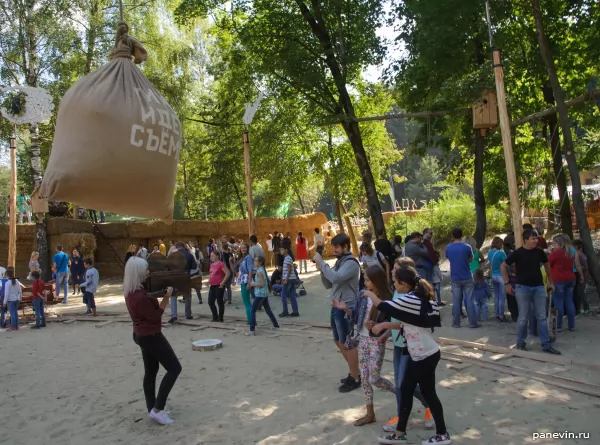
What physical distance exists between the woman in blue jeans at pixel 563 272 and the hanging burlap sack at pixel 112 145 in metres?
6.37

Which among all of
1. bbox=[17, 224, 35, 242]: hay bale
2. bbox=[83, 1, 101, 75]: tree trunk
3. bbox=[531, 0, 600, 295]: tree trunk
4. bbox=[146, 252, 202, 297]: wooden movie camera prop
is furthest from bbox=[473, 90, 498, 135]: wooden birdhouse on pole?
bbox=[17, 224, 35, 242]: hay bale

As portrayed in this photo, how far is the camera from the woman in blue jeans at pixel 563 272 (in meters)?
8.12

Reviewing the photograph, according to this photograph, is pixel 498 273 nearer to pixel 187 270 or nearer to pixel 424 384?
pixel 424 384

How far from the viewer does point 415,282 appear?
4.48 meters

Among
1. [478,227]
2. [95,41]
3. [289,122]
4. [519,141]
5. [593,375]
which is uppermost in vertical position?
[95,41]

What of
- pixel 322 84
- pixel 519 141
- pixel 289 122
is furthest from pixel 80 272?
pixel 519 141

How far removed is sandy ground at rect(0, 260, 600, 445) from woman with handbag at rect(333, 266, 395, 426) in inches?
15.1

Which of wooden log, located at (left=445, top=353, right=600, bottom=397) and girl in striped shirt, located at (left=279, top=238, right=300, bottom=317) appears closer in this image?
wooden log, located at (left=445, top=353, right=600, bottom=397)

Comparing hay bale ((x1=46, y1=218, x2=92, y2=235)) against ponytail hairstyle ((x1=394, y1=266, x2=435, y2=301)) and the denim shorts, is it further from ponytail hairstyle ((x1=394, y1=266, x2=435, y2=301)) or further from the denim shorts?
ponytail hairstyle ((x1=394, y1=266, x2=435, y2=301))

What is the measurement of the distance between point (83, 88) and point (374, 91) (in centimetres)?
1545

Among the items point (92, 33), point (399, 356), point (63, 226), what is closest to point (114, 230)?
point (63, 226)

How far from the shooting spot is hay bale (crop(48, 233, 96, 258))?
1936 centimetres

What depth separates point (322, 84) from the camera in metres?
14.3

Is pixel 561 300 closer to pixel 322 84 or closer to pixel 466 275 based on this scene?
pixel 466 275
